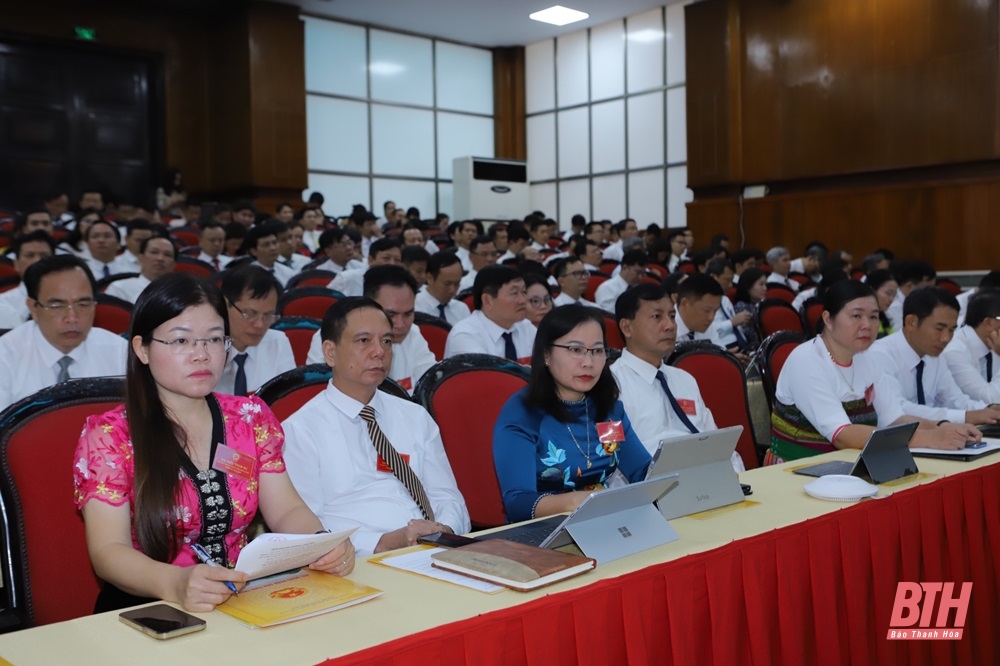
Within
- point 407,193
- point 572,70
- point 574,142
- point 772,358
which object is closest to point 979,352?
point 772,358

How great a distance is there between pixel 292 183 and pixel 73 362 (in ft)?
31.4

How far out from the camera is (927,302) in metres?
3.46

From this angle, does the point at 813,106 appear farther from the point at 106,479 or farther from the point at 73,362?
the point at 106,479

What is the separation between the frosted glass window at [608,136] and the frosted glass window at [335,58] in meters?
3.65

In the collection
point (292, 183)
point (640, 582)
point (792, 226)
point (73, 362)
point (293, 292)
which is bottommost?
point (640, 582)

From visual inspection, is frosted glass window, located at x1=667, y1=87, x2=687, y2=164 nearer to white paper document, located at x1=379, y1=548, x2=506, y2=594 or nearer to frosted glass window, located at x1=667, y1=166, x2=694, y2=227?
frosted glass window, located at x1=667, y1=166, x2=694, y2=227

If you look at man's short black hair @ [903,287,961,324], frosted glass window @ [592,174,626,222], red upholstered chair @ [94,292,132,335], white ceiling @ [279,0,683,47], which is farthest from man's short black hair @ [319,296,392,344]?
frosted glass window @ [592,174,626,222]

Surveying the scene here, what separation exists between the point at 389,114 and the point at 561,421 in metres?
11.9

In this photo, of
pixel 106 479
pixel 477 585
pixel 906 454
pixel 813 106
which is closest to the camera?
pixel 477 585

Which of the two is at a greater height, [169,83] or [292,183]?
[169,83]

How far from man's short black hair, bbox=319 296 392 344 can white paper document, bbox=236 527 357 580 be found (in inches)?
33.9

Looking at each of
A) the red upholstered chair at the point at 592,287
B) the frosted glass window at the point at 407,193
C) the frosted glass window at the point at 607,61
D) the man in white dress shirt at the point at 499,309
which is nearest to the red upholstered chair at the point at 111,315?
the man in white dress shirt at the point at 499,309

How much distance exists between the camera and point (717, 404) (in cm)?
328

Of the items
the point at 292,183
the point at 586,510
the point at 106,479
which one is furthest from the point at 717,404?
the point at 292,183
